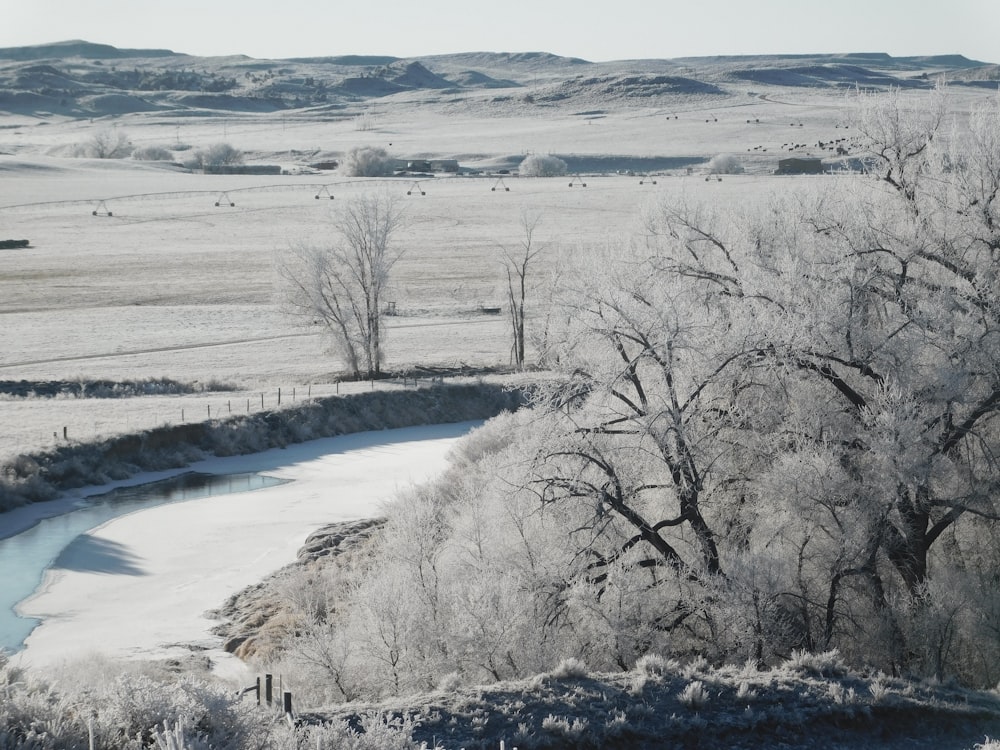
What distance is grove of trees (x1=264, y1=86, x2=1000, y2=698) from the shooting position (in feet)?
50.5

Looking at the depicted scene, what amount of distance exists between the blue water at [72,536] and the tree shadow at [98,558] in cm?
2

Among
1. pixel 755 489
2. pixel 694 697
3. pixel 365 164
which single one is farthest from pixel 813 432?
pixel 365 164

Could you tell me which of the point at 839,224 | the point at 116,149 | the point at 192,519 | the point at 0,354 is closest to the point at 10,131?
the point at 116,149

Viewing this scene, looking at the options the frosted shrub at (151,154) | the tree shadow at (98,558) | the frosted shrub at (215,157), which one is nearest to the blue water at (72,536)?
the tree shadow at (98,558)

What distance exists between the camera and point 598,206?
8294 cm

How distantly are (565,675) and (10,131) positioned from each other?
18016cm

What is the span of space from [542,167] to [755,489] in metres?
99.6

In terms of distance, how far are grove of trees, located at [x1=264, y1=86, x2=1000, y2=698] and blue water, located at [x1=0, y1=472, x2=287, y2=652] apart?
5.55 m

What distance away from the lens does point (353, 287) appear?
4416 centimetres

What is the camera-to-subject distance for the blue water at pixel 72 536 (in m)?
20.5

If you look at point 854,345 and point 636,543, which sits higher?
point 854,345

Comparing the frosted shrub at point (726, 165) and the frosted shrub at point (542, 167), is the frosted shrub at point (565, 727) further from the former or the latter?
the frosted shrub at point (542, 167)

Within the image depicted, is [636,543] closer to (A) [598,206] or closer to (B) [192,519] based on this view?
(B) [192,519]

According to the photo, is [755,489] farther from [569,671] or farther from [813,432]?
[569,671]
